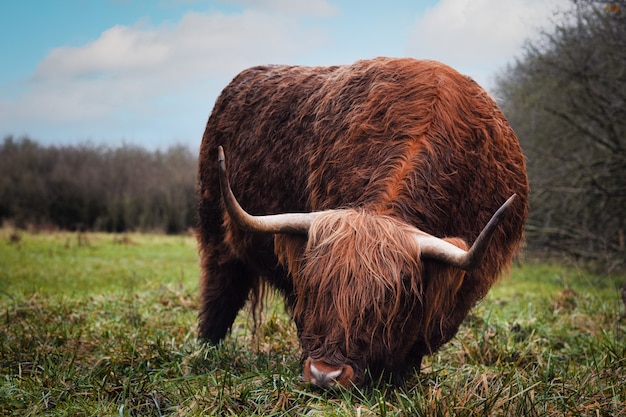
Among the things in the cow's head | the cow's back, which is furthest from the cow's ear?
the cow's back

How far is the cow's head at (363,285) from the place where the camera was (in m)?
2.98

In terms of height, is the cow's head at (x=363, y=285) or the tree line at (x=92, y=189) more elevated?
the cow's head at (x=363, y=285)

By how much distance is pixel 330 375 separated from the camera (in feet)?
9.62

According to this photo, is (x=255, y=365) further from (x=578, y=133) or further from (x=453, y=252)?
(x=578, y=133)

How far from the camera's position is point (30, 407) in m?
3.18

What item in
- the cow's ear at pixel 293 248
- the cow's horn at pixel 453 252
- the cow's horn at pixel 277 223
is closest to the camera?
the cow's horn at pixel 453 252

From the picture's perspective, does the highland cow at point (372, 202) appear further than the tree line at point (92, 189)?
No

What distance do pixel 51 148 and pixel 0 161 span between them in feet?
9.35

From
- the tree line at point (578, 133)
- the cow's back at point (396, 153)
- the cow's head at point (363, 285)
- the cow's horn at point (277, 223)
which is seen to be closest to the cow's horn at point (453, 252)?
the cow's head at point (363, 285)

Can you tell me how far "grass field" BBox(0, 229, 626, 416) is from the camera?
10.0 feet

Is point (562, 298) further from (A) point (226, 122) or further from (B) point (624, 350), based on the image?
(A) point (226, 122)

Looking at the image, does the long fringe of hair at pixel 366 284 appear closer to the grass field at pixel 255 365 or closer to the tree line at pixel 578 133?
the grass field at pixel 255 365

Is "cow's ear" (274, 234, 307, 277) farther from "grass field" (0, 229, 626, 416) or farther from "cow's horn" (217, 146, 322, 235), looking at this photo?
"grass field" (0, 229, 626, 416)

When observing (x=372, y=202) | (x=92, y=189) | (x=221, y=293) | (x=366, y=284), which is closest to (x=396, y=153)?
(x=372, y=202)
